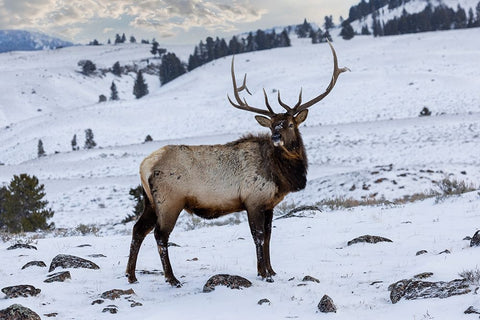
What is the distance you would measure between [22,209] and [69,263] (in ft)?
42.7

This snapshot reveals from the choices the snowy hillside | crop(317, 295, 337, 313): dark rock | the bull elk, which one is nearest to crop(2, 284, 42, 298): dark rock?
the bull elk

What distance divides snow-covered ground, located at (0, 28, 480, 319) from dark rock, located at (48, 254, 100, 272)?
22 cm

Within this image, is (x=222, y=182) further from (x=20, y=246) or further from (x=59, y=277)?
(x=20, y=246)

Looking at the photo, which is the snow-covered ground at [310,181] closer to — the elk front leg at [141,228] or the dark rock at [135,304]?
the dark rock at [135,304]

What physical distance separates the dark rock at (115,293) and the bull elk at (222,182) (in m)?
0.60

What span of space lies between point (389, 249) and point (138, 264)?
12.4 ft

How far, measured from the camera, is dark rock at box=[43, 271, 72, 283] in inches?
238


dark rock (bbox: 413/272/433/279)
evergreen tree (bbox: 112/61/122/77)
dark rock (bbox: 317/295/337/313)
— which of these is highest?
evergreen tree (bbox: 112/61/122/77)

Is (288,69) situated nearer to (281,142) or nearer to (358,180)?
(358,180)

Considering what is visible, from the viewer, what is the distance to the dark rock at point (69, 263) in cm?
673

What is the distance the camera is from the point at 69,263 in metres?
6.80

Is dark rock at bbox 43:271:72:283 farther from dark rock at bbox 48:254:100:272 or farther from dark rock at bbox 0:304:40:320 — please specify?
dark rock at bbox 0:304:40:320

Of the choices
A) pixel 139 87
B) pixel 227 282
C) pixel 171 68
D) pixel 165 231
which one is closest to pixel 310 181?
pixel 165 231

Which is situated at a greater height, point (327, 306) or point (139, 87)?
point (139, 87)
